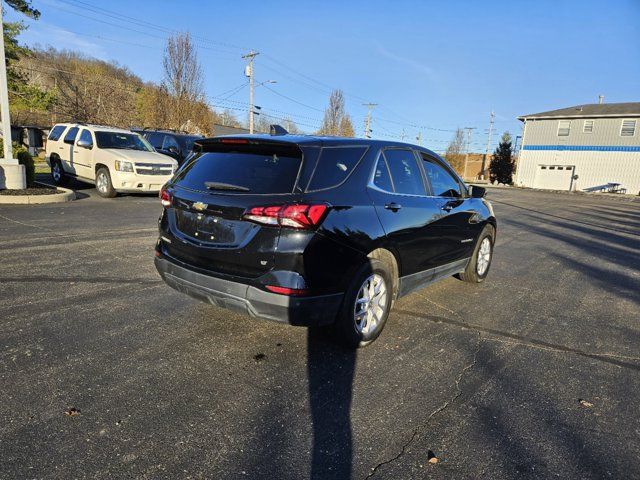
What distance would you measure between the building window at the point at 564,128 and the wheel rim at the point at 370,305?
1802 inches

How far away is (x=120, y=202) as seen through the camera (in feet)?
39.2

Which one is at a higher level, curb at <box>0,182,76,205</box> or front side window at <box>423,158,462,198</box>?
front side window at <box>423,158,462,198</box>

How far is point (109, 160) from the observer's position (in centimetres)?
1194

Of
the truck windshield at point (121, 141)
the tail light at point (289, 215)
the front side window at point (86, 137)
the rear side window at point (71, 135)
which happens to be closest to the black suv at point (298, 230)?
the tail light at point (289, 215)

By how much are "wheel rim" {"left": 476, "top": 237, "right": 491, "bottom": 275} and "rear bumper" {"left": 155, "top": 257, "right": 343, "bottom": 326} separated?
3.27 m

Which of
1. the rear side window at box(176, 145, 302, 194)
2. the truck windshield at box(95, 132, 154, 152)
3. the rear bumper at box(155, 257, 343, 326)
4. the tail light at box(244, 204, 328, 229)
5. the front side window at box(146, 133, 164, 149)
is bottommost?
the rear bumper at box(155, 257, 343, 326)

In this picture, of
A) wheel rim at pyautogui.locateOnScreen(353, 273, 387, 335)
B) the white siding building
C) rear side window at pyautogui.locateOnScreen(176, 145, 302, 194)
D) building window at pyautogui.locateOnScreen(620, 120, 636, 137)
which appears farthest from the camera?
the white siding building

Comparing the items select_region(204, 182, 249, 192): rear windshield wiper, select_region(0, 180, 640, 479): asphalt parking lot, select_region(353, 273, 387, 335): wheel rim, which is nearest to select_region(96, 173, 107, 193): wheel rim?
select_region(0, 180, 640, 479): asphalt parking lot

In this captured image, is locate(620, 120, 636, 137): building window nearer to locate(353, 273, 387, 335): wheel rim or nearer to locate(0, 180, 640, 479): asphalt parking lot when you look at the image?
locate(0, 180, 640, 479): asphalt parking lot

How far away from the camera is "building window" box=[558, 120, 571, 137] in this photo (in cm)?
4206

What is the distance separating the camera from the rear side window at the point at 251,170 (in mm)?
3393

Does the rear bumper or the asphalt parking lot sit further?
the rear bumper

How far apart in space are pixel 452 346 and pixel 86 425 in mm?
2936

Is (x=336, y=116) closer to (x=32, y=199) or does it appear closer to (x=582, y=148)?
(x=582, y=148)
